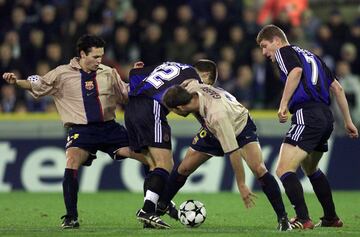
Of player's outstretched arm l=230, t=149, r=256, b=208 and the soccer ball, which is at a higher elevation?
player's outstretched arm l=230, t=149, r=256, b=208

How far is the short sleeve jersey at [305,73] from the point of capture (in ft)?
33.2

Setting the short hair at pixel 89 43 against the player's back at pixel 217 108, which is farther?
the short hair at pixel 89 43

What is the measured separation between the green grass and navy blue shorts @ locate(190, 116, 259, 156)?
789mm

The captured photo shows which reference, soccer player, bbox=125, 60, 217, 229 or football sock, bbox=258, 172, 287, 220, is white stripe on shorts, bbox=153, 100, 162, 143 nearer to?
soccer player, bbox=125, 60, 217, 229

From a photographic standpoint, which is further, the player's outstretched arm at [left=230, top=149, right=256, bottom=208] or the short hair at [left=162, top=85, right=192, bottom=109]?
the short hair at [left=162, top=85, right=192, bottom=109]

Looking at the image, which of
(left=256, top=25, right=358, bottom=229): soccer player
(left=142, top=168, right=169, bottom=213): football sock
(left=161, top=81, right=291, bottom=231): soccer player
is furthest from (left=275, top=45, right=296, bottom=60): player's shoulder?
(left=142, top=168, right=169, bottom=213): football sock

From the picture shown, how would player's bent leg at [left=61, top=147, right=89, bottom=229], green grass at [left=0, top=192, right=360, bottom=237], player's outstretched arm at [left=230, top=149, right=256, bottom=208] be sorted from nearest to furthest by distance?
player's outstretched arm at [left=230, top=149, right=256, bottom=208] < green grass at [left=0, top=192, right=360, bottom=237] < player's bent leg at [left=61, top=147, right=89, bottom=229]

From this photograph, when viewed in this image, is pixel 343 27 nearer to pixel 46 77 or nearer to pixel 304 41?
pixel 304 41

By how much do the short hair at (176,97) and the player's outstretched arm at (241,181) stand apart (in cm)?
68

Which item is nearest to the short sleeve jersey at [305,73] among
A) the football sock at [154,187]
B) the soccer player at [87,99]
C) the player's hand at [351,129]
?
the player's hand at [351,129]

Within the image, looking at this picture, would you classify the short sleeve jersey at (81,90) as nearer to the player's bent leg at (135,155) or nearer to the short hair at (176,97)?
the player's bent leg at (135,155)

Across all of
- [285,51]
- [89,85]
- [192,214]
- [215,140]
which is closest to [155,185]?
[192,214]

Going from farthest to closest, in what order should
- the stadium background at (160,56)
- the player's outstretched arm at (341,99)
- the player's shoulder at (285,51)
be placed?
1. the stadium background at (160,56)
2. the player's outstretched arm at (341,99)
3. the player's shoulder at (285,51)

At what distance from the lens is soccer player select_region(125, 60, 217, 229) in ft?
34.0
